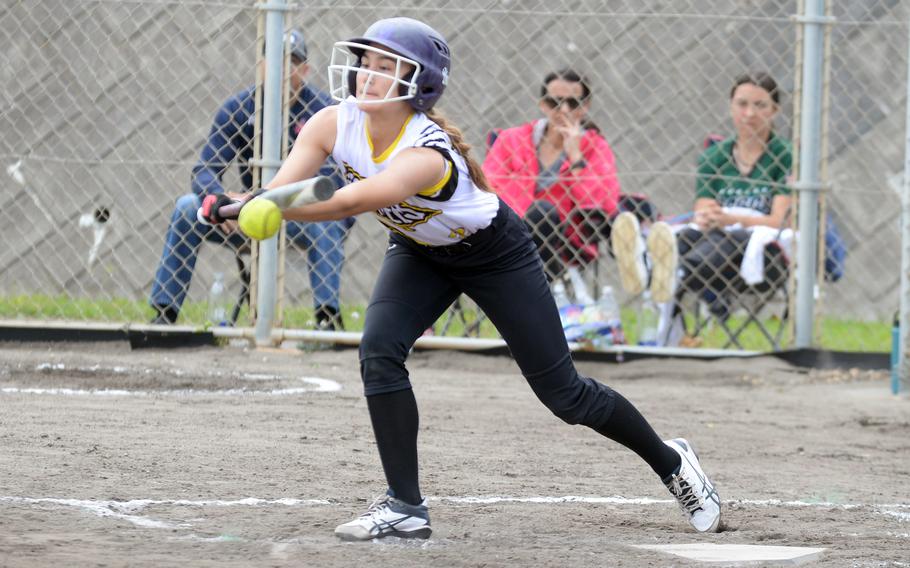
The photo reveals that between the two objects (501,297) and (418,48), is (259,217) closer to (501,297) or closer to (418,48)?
(418,48)

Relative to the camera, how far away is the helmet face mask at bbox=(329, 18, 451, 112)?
3980 millimetres

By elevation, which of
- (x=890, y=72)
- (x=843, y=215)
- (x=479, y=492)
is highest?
(x=479, y=492)

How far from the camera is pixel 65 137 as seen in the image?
10.5 meters

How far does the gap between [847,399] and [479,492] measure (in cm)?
340

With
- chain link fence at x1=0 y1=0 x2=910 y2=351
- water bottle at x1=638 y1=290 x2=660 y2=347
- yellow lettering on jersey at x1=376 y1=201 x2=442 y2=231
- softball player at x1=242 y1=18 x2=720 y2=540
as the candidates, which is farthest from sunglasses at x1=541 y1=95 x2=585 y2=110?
yellow lettering on jersey at x1=376 y1=201 x2=442 y2=231

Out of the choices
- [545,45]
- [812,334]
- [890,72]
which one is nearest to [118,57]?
[545,45]

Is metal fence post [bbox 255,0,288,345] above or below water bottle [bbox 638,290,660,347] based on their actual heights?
above

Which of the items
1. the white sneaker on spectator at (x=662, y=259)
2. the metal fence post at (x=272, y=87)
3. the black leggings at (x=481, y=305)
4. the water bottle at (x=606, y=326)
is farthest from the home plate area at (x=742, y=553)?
the metal fence post at (x=272, y=87)

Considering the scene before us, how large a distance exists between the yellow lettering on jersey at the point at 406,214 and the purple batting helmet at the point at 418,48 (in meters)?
0.31

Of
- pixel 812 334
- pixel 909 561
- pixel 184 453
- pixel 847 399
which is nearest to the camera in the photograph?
pixel 909 561

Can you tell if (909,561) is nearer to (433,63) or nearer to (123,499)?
(433,63)

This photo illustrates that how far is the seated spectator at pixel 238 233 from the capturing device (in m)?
8.41

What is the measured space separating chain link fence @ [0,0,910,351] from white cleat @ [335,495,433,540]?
4.99 meters

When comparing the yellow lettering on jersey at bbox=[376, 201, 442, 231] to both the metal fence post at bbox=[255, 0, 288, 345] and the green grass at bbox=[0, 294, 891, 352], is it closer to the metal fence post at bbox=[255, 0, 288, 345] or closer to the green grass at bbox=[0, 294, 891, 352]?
the metal fence post at bbox=[255, 0, 288, 345]
